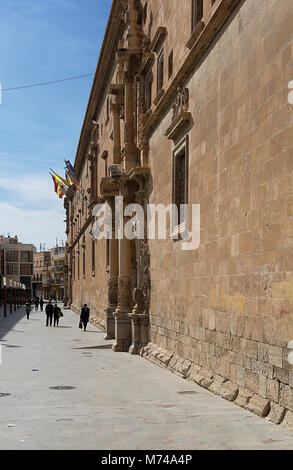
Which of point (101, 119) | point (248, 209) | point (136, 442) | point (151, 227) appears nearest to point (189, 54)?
point (248, 209)

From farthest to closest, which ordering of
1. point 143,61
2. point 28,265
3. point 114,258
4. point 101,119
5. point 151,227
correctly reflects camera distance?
point 28,265 → point 101,119 → point 114,258 → point 143,61 → point 151,227

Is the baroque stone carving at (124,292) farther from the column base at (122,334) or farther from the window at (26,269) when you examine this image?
the window at (26,269)

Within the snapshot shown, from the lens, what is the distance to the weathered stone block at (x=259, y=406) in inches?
334

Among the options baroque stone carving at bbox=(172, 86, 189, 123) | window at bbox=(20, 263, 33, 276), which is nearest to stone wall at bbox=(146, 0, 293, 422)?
baroque stone carving at bbox=(172, 86, 189, 123)

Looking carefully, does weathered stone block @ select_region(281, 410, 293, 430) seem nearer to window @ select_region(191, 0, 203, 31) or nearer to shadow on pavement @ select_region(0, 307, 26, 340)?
window @ select_region(191, 0, 203, 31)

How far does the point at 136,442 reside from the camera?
23.2 feet

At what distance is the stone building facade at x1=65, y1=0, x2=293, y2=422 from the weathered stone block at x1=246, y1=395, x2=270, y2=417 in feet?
0.08

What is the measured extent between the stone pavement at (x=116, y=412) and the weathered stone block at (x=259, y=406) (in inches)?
4.2

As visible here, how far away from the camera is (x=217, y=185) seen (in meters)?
11.3

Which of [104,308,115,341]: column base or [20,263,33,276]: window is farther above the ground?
[20,263,33,276]: window

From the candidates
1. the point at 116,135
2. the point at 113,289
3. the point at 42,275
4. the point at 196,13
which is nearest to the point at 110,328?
the point at 113,289

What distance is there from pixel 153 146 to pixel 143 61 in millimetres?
3179

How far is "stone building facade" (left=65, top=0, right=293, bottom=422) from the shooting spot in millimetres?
8414
